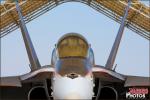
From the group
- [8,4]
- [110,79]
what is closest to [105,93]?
[110,79]

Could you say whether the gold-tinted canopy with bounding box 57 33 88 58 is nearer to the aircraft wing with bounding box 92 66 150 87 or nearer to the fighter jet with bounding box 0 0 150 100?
the fighter jet with bounding box 0 0 150 100

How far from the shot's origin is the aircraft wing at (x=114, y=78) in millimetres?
10939

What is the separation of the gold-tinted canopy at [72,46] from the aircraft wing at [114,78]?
0.97m

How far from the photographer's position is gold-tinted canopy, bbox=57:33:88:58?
968 centimetres

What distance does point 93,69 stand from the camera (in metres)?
10.6

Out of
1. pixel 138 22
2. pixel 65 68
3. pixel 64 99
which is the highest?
pixel 138 22

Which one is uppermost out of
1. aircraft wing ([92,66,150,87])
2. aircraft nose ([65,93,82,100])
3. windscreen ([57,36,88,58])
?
windscreen ([57,36,88,58])

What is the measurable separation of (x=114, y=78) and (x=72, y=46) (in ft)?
8.65

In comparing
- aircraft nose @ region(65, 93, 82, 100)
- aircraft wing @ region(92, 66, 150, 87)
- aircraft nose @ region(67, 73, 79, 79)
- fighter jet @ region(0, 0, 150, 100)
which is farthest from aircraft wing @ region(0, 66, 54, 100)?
aircraft nose @ region(65, 93, 82, 100)

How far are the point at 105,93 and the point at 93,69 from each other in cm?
236

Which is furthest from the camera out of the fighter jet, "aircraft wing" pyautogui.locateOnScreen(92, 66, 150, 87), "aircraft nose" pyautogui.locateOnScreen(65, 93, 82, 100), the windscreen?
"aircraft wing" pyautogui.locateOnScreen(92, 66, 150, 87)

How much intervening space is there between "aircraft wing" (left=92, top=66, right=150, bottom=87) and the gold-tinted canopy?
97 cm

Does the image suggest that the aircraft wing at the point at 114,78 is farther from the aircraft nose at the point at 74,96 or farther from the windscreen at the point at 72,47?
the aircraft nose at the point at 74,96

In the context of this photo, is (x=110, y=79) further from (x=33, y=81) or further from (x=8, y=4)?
(x=8, y=4)
